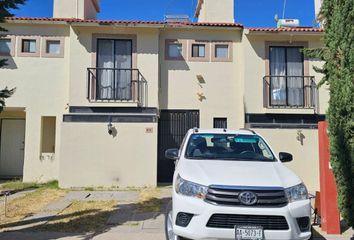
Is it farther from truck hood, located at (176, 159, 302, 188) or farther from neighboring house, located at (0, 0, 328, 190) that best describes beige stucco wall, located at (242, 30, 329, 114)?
truck hood, located at (176, 159, 302, 188)

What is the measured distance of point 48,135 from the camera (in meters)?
15.3

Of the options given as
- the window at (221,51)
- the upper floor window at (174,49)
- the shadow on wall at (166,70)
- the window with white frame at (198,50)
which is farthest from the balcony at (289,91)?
the upper floor window at (174,49)

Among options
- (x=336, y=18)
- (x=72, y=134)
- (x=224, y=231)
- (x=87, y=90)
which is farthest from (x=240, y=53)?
(x=224, y=231)

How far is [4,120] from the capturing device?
52.0 feet

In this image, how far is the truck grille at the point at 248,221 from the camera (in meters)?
4.72

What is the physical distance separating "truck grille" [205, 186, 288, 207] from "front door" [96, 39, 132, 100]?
9864 millimetres

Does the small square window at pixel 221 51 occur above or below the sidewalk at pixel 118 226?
above

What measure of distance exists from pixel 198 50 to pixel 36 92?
6.52m

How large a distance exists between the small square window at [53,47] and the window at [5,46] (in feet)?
4.63

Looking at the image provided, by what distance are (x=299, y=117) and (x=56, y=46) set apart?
985 centimetres

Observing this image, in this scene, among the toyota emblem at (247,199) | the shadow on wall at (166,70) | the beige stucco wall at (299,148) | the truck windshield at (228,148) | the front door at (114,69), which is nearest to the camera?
the toyota emblem at (247,199)

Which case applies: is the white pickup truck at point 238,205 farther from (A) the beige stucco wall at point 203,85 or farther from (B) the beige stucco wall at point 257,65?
(A) the beige stucco wall at point 203,85

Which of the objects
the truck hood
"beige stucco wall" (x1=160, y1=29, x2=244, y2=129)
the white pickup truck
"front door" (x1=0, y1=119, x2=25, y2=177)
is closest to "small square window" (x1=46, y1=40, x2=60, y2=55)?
"front door" (x1=0, y1=119, x2=25, y2=177)

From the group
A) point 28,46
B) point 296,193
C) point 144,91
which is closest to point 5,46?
point 28,46
